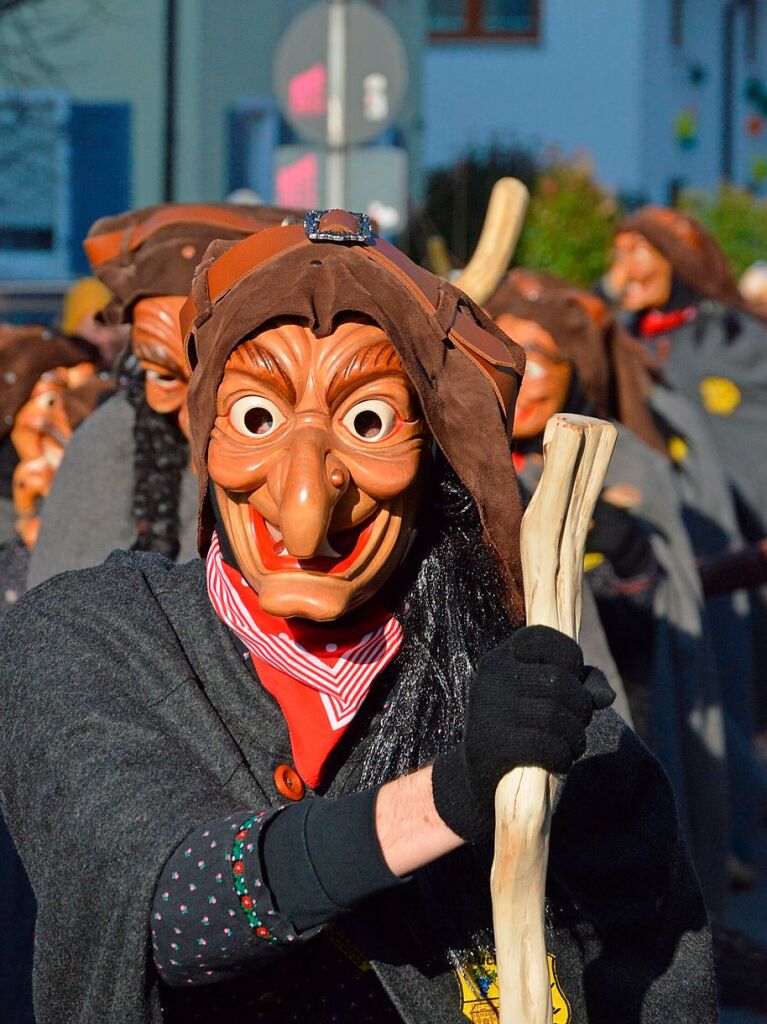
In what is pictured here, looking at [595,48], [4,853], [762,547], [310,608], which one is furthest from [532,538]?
[595,48]

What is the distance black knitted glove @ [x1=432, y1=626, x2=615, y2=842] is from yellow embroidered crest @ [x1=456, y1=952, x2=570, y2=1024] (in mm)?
362

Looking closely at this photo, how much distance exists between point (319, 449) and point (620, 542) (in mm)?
2612

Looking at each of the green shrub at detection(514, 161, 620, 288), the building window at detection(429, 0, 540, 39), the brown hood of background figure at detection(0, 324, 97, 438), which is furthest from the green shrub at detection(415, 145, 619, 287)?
the building window at detection(429, 0, 540, 39)

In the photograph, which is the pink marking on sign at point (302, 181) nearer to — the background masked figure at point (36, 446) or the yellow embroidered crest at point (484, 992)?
the background masked figure at point (36, 446)

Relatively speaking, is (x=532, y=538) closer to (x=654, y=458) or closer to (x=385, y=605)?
(x=385, y=605)

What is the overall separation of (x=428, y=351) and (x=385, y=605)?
0.35 m

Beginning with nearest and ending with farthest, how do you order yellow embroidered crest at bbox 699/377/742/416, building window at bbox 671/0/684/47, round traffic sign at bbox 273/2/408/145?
round traffic sign at bbox 273/2/408/145 → yellow embroidered crest at bbox 699/377/742/416 → building window at bbox 671/0/684/47

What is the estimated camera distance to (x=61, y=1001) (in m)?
2.30

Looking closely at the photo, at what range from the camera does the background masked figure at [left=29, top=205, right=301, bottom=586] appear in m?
3.96

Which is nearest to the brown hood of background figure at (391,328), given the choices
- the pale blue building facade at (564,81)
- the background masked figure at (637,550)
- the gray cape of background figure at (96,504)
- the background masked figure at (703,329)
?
the gray cape of background figure at (96,504)

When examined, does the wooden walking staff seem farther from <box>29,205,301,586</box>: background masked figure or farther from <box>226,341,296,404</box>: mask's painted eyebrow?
<box>29,205,301,586</box>: background masked figure

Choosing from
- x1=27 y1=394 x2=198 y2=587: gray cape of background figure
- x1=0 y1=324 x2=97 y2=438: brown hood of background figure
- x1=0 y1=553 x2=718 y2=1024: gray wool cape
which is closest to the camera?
x1=0 y1=553 x2=718 y2=1024: gray wool cape

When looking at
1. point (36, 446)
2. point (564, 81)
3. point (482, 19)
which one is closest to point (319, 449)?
point (36, 446)

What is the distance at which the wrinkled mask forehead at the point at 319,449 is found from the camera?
92.7 inches
